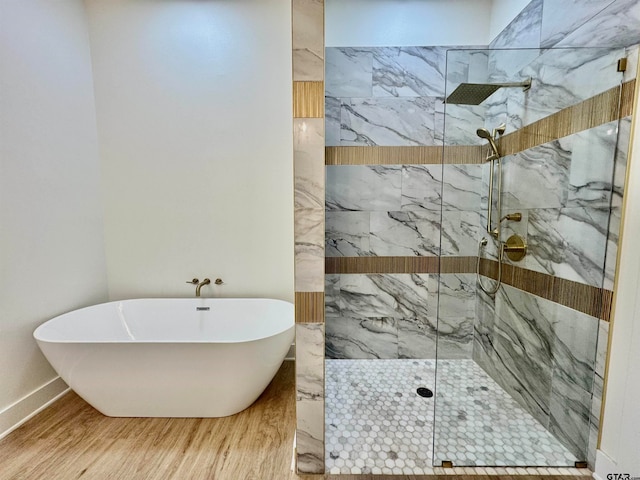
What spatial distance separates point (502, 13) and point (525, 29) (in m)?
0.32

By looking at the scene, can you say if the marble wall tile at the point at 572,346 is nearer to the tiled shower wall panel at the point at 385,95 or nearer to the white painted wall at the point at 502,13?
the tiled shower wall panel at the point at 385,95

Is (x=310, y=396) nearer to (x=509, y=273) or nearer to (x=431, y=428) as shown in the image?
(x=431, y=428)

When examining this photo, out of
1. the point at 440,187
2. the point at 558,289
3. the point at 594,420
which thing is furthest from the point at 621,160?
the point at 594,420

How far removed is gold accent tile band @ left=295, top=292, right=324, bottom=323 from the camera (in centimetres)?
114

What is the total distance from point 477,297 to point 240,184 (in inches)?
75.9

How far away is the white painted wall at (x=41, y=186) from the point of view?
4.94ft

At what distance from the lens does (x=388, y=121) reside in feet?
6.68

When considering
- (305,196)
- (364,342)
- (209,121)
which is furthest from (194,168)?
(364,342)

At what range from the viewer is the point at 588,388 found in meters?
1.22

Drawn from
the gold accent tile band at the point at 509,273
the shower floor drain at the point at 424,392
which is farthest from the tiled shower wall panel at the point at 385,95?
the shower floor drain at the point at 424,392

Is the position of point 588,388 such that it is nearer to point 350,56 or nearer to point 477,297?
point 477,297

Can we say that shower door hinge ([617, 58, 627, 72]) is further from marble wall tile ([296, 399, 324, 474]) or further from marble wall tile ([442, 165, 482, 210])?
marble wall tile ([296, 399, 324, 474])

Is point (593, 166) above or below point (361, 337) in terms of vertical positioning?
above

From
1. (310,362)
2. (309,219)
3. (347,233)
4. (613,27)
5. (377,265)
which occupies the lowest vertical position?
(310,362)
